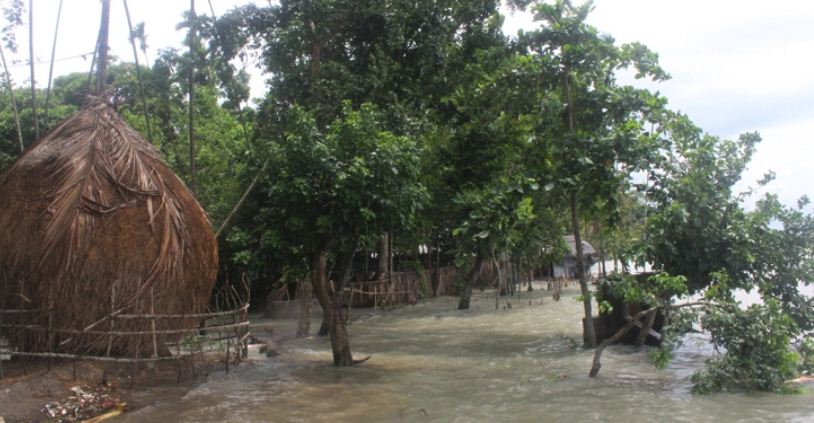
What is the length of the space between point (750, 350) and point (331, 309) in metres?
6.16

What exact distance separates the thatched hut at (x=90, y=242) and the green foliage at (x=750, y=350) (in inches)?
294

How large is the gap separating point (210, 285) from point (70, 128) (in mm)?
3187

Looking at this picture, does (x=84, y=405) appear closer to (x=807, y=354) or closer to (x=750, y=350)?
(x=750, y=350)

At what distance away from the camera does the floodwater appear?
27.0 ft

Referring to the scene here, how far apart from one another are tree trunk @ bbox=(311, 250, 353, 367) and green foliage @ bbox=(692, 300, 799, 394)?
217 inches

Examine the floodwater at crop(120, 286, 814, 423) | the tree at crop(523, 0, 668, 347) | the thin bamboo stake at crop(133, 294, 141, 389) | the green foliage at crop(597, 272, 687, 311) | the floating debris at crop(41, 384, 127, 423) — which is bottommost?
the floodwater at crop(120, 286, 814, 423)

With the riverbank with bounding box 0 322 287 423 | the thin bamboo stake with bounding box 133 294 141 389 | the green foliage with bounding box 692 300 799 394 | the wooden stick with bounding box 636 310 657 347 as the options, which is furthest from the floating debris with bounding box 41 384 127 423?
the wooden stick with bounding box 636 310 657 347

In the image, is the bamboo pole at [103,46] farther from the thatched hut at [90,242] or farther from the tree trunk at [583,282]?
the tree trunk at [583,282]

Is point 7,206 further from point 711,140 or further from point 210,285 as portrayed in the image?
point 711,140

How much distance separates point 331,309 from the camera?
11.0m

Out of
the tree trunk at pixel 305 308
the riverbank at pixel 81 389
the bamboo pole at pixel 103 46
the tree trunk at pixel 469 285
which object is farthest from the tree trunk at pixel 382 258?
the bamboo pole at pixel 103 46

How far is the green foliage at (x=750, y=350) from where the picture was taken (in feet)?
28.7

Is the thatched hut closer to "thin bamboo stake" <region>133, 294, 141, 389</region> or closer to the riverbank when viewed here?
"thin bamboo stake" <region>133, 294, 141, 389</region>

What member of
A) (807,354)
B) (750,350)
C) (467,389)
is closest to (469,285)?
(467,389)
